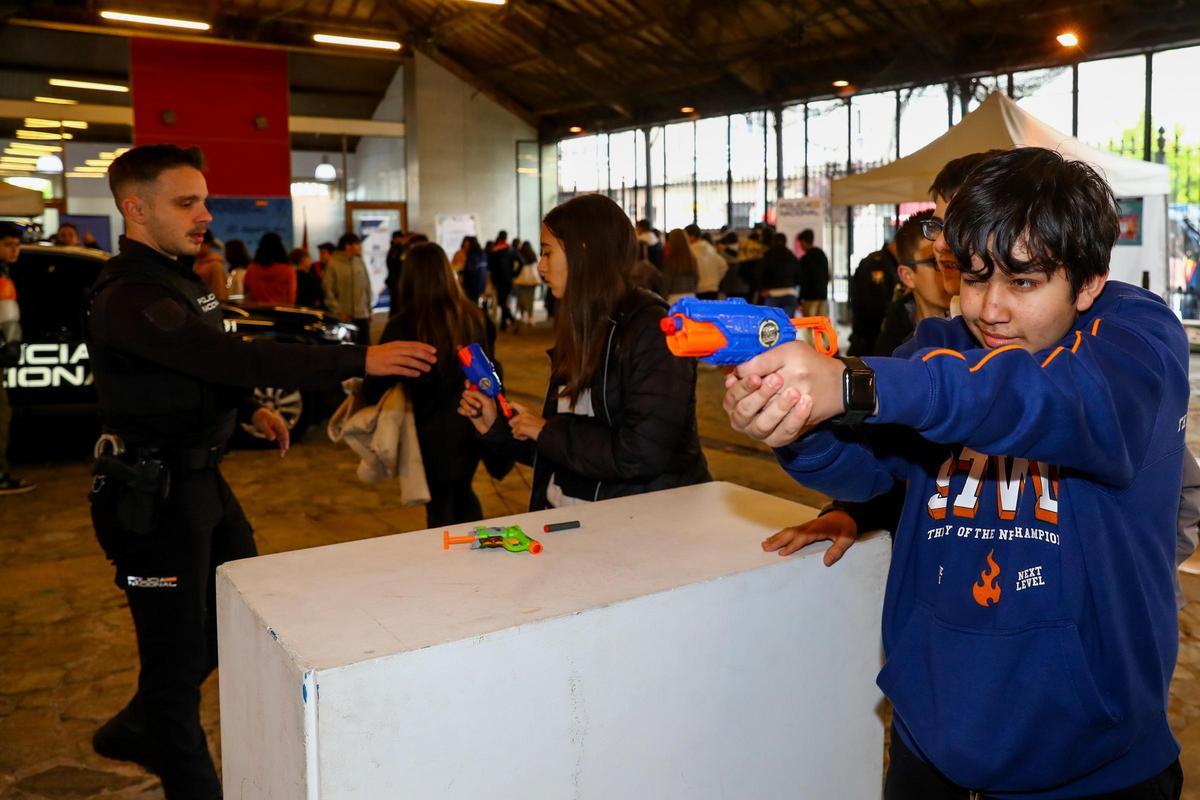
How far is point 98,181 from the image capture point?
62.4 feet

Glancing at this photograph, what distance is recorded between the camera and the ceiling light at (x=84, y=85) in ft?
59.2

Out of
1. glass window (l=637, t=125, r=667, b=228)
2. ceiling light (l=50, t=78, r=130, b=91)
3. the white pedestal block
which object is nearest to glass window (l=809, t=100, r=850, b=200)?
glass window (l=637, t=125, r=667, b=228)

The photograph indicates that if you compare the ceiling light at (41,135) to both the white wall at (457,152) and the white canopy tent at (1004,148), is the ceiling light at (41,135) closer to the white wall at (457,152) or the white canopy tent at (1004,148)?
the white wall at (457,152)

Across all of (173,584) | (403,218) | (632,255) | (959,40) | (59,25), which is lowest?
(173,584)

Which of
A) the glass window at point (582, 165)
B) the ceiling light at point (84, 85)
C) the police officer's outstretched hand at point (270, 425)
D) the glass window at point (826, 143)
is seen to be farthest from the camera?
the glass window at point (582, 165)

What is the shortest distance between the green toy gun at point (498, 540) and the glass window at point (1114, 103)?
1420 centimetres

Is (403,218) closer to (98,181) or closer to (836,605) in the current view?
(98,181)

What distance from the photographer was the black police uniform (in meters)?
2.60

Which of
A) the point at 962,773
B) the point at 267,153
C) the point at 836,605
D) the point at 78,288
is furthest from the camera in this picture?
the point at 267,153

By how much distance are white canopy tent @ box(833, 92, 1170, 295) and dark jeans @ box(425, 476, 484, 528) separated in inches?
153

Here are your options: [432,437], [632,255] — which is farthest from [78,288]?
[632,255]

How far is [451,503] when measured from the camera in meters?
4.43

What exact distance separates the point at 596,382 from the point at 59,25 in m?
18.4

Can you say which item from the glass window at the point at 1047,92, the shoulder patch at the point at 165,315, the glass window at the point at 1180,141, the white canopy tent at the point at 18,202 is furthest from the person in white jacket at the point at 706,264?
the shoulder patch at the point at 165,315
